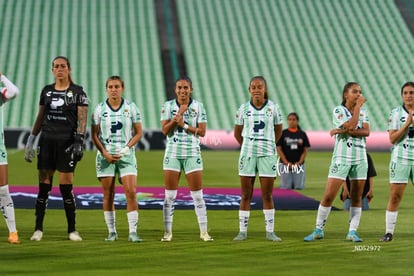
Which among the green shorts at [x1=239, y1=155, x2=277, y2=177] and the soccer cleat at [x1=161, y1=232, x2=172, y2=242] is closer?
the soccer cleat at [x1=161, y1=232, x2=172, y2=242]

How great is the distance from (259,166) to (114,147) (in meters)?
1.89

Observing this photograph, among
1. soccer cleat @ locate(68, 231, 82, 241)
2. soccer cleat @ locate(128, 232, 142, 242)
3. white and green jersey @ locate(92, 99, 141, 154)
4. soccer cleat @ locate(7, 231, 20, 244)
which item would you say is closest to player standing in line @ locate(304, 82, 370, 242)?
soccer cleat @ locate(128, 232, 142, 242)

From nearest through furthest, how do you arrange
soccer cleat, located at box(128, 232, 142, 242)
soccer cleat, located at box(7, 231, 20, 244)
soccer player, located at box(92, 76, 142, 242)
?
soccer cleat, located at box(7, 231, 20, 244) → soccer cleat, located at box(128, 232, 142, 242) → soccer player, located at box(92, 76, 142, 242)

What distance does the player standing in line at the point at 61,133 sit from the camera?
10.8 m

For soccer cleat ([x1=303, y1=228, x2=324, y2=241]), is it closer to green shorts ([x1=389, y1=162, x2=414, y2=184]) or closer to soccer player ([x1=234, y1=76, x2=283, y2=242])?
soccer player ([x1=234, y1=76, x2=283, y2=242])

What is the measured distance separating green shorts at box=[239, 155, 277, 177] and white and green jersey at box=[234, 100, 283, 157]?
0.05 metres

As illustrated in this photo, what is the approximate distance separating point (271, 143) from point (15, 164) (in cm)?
1564

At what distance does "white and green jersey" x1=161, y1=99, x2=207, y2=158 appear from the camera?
36.2ft

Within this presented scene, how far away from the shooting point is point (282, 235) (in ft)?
38.0

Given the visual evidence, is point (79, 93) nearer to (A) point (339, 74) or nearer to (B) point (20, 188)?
(B) point (20, 188)

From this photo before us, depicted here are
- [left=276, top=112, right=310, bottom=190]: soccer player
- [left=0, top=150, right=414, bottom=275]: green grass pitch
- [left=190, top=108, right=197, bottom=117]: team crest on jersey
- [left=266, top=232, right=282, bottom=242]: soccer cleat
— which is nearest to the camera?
[left=0, top=150, right=414, bottom=275]: green grass pitch

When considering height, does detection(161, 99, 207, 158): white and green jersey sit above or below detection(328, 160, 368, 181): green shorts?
above

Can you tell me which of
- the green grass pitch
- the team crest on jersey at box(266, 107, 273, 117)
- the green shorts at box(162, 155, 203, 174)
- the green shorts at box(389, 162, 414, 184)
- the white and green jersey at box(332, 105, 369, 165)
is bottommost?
the green grass pitch

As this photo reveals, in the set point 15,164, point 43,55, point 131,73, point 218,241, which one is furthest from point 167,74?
point 218,241
